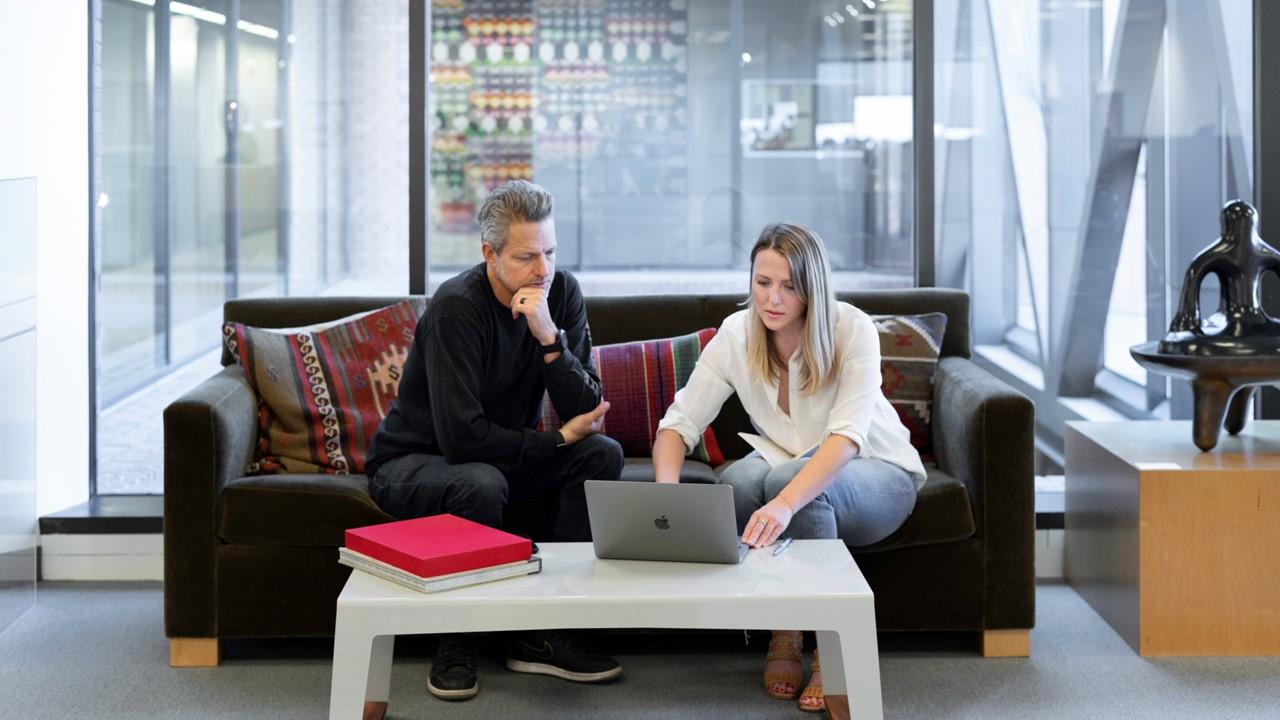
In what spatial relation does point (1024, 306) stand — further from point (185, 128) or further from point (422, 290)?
point (185, 128)

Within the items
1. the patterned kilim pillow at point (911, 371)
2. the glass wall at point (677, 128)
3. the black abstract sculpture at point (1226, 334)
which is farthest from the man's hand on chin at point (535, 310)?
the black abstract sculpture at point (1226, 334)

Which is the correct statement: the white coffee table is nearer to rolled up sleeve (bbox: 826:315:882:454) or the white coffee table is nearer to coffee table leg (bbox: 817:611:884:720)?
coffee table leg (bbox: 817:611:884:720)

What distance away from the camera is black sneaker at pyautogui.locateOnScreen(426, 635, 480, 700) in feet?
10.1

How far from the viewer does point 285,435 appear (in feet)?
11.8

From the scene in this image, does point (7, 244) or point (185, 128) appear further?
point (185, 128)

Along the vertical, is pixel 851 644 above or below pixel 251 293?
below

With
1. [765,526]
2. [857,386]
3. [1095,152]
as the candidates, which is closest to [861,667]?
[765,526]

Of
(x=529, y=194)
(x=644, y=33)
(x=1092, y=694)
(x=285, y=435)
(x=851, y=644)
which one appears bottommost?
(x=1092, y=694)

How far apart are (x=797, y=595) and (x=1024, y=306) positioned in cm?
243

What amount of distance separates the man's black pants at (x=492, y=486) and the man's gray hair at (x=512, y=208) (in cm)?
52

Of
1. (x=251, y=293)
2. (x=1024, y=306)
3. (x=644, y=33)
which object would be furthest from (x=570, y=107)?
(x=1024, y=306)

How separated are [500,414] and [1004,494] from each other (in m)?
1.21

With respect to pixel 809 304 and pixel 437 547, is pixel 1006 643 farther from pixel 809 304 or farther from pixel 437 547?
pixel 437 547

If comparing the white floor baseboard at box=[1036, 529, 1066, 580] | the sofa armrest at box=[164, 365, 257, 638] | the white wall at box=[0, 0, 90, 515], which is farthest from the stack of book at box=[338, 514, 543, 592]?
the white floor baseboard at box=[1036, 529, 1066, 580]
